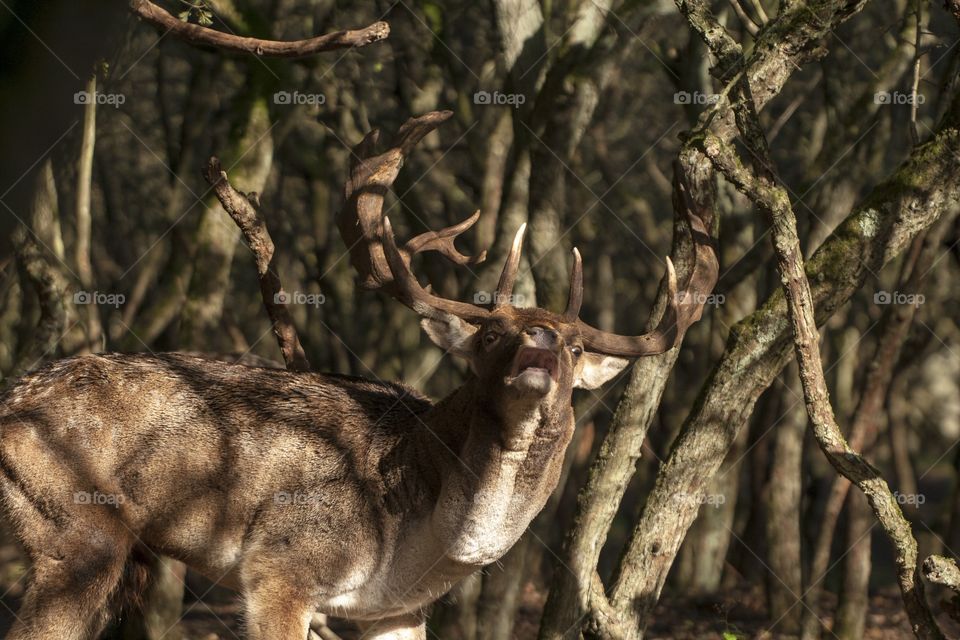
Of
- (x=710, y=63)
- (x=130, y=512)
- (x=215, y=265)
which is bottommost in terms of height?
(x=130, y=512)

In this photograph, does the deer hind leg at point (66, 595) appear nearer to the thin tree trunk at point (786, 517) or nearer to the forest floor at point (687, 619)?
the forest floor at point (687, 619)

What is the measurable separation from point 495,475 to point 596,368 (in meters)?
0.93

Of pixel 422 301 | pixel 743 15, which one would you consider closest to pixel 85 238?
pixel 422 301

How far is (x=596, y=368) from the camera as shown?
25.2 feet

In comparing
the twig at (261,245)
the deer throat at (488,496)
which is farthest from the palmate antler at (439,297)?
the deer throat at (488,496)

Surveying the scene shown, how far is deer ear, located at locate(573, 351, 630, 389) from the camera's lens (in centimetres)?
765

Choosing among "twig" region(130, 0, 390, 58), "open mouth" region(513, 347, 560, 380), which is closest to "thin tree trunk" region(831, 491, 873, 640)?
"open mouth" region(513, 347, 560, 380)

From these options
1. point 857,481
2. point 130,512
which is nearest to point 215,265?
point 130,512

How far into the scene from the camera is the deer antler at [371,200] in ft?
25.7

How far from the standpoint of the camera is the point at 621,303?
26.9 meters

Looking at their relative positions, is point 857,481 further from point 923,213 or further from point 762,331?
point 923,213

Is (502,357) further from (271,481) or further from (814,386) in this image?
(814,386)

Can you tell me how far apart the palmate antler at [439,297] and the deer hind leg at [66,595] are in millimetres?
2167

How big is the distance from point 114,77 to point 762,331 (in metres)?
4.98
